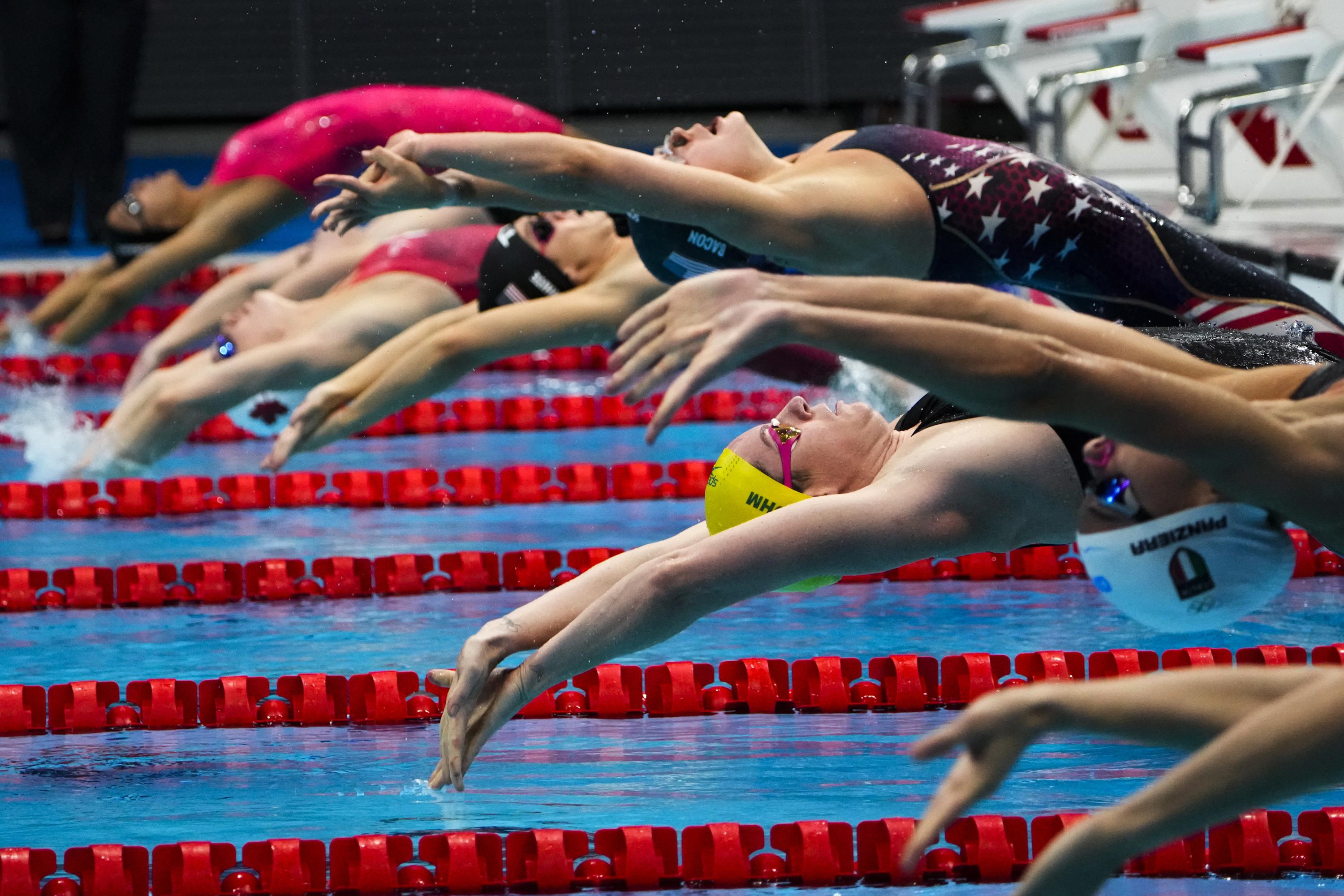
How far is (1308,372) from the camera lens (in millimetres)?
2236

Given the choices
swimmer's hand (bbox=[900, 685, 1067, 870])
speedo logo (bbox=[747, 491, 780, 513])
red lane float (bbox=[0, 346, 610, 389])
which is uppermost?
red lane float (bbox=[0, 346, 610, 389])

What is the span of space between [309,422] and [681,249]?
1.40 m

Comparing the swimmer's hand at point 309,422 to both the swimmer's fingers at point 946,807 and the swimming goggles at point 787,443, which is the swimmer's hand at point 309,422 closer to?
the swimming goggles at point 787,443

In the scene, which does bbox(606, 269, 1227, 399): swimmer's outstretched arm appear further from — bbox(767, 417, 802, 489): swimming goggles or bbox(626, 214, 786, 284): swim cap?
bbox(626, 214, 786, 284): swim cap

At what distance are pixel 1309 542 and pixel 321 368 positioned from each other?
2676 millimetres

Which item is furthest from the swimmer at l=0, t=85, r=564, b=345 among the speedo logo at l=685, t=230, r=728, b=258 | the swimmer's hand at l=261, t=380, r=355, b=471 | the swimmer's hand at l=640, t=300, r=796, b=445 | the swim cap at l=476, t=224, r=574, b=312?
the swimmer's hand at l=640, t=300, r=796, b=445

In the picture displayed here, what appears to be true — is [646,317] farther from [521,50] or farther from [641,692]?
[521,50]

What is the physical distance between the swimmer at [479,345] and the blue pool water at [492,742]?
37cm

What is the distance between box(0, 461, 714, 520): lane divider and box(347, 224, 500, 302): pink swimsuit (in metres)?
0.58

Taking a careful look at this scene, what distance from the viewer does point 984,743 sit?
5.06ft

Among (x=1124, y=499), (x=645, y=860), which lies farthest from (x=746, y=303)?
(x=645, y=860)

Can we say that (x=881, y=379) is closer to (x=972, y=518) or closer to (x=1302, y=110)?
(x=1302, y=110)

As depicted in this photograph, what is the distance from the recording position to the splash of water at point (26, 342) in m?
7.64

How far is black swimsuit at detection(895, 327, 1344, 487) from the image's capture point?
2666mm
